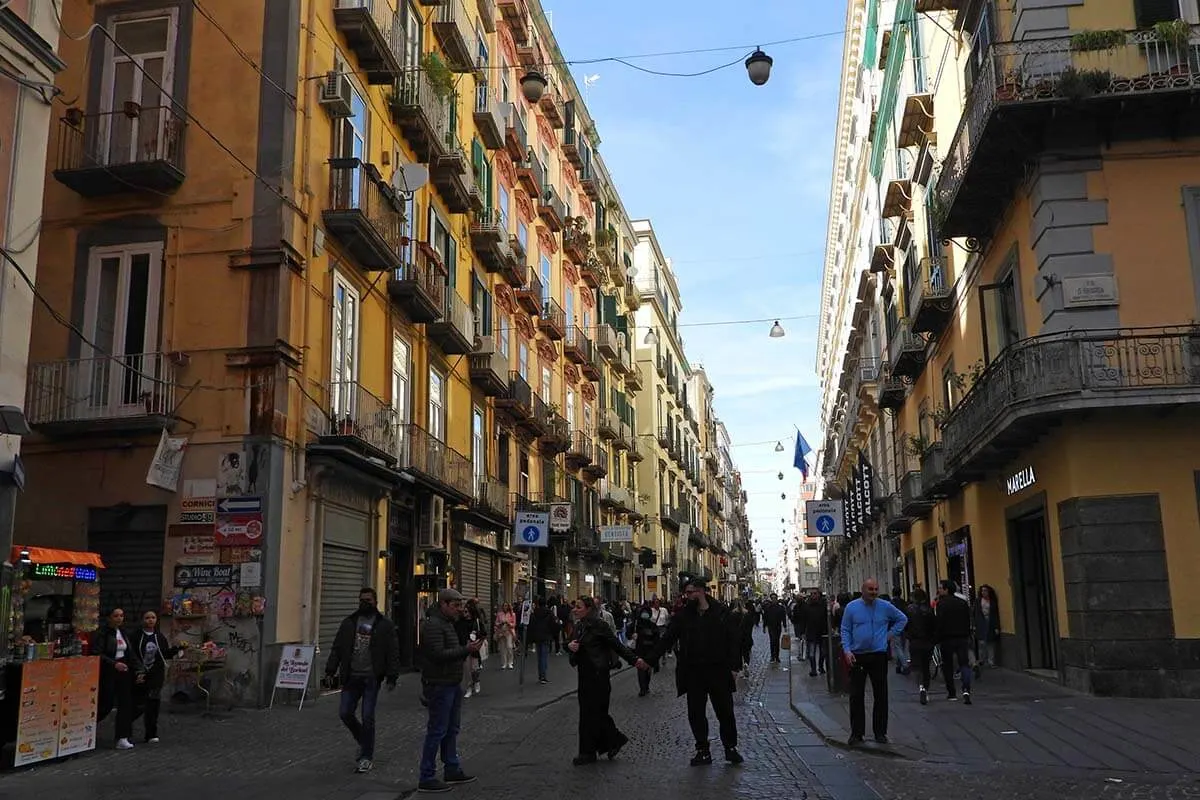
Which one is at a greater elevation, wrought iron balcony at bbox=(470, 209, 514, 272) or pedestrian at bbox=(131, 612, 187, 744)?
wrought iron balcony at bbox=(470, 209, 514, 272)

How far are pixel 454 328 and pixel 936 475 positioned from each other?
11.4m

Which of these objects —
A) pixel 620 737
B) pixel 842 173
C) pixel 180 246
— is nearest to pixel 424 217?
pixel 180 246

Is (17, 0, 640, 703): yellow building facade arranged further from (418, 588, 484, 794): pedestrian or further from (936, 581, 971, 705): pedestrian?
(936, 581, 971, 705): pedestrian

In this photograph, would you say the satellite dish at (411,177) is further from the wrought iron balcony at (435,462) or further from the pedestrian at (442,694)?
the pedestrian at (442,694)

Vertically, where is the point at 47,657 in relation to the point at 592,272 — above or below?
below

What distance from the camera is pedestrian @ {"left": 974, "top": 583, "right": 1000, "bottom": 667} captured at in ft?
66.5

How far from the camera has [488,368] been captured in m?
28.9

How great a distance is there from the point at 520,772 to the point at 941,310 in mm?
17559

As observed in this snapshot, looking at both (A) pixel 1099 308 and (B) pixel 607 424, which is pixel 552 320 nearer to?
(B) pixel 607 424

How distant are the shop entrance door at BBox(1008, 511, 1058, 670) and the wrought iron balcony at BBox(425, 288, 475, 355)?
41.5 ft

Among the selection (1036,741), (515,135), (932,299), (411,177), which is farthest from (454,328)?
(1036,741)

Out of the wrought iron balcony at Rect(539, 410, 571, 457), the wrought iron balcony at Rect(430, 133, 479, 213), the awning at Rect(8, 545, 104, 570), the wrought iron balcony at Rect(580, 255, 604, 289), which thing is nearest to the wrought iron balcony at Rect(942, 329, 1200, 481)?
the awning at Rect(8, 545, 104, 570)

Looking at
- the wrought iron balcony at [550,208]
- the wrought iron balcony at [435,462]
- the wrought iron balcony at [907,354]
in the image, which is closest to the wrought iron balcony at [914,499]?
the wrought iron balcony at [907,354]

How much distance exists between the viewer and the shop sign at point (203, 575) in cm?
1661
